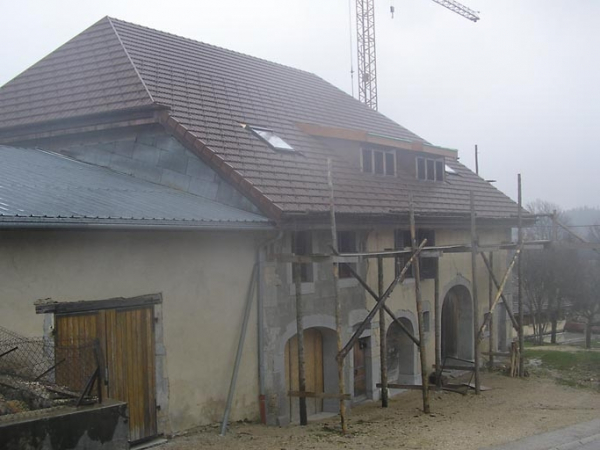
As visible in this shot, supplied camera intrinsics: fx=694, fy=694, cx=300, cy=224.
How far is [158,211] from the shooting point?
11148 millimetres

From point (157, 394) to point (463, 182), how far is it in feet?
44.2

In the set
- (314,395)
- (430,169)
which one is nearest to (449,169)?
(430,169)

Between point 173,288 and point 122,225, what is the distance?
1.89m

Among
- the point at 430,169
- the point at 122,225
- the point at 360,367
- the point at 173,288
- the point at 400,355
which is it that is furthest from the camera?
the point at 430,169

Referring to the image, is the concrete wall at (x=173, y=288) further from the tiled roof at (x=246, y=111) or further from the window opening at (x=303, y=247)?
the tiled roof at (x=246, y=111)

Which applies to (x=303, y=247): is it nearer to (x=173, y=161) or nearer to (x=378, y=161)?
(x=173, y=161)

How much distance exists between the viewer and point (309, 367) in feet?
48.8

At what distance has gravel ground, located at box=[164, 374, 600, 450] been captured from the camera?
11219 millimetres

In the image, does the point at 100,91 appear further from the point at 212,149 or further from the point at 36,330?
the point at 36,330

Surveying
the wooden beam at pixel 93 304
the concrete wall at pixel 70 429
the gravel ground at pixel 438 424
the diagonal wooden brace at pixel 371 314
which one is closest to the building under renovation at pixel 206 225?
the wooden beam at pixel 93 304

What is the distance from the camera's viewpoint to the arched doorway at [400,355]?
1748 centimetres

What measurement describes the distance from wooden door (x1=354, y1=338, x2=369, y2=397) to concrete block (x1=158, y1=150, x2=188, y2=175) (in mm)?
5619

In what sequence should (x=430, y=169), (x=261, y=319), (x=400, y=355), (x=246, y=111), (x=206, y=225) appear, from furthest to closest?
(x=430, y=169), (x=400, y=355), (x=246, y=111), (x=261, y=319), (x=206, y=225)

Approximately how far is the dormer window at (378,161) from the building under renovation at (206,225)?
5 cm
